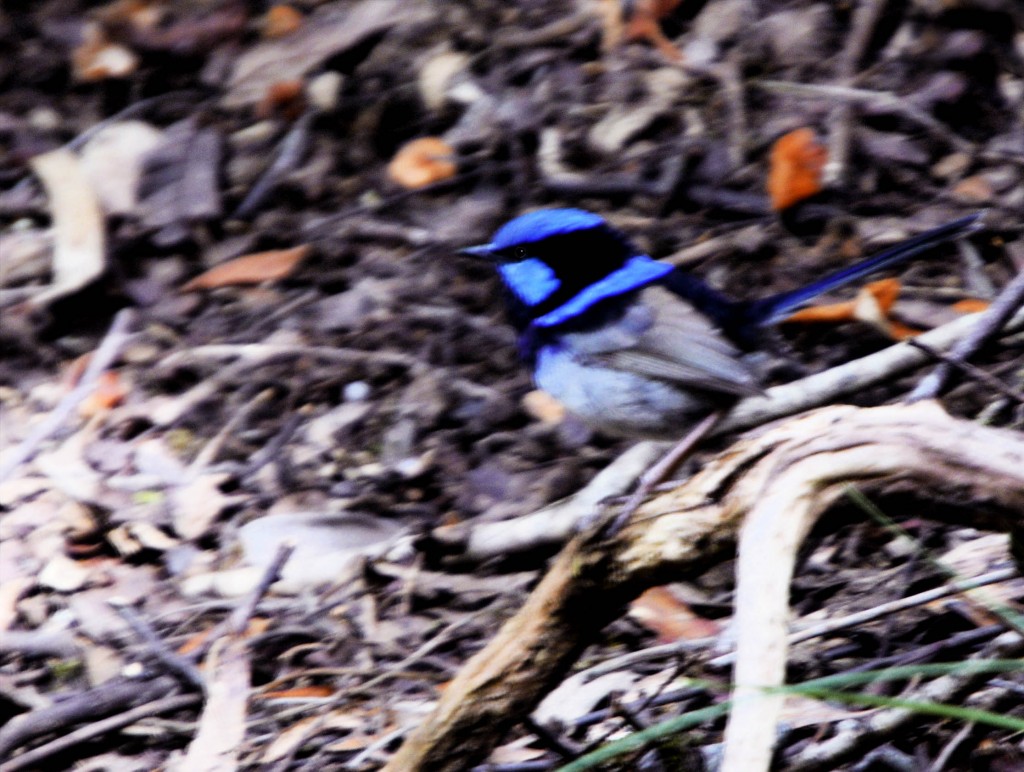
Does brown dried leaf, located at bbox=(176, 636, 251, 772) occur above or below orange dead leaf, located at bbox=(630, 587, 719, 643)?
above

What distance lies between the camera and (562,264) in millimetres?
4008

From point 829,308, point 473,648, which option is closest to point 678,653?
point 473,648

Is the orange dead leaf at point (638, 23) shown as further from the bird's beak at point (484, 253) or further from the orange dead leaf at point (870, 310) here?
the bird's beak at point (484, 253)

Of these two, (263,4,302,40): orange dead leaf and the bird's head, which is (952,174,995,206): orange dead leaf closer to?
the bird's head

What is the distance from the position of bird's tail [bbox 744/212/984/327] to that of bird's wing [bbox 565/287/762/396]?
0.13 meters

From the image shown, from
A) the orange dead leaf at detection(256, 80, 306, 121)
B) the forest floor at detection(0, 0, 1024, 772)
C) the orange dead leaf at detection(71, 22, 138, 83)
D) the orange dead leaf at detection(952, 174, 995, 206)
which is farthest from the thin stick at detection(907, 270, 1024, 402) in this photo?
the orange dead leaf at detection(71, 22, 138, 83)

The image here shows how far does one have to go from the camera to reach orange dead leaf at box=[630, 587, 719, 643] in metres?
3.70

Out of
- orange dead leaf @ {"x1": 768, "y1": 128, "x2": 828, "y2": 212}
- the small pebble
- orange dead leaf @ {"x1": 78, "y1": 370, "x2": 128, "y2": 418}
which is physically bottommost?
the small pebble

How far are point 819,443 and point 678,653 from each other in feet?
3.45

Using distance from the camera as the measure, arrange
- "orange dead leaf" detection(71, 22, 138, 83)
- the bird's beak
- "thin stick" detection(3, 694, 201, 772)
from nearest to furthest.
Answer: "thin stick" detection(3, 694, 201, 772) < the bird's beak < "orange dead leaf" detection(71, 22, 138, 83)

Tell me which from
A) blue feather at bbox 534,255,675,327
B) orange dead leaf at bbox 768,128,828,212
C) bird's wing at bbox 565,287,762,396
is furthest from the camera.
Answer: orange dead leaf at bbox 768,128,828,212

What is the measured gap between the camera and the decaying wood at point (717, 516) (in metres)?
2.47

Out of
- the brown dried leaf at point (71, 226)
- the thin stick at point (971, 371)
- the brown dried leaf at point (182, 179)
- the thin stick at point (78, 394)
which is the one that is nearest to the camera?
the thin stick at point (971, 371)

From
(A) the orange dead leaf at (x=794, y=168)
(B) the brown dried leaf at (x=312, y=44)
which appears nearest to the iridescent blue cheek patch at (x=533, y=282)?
(A) the orange dead leaf at (x=794, y=168)
